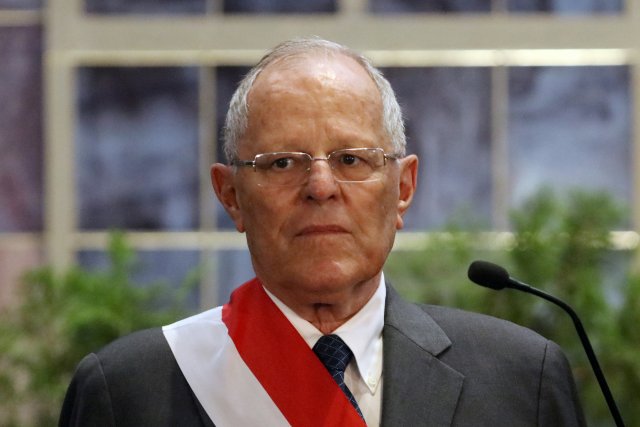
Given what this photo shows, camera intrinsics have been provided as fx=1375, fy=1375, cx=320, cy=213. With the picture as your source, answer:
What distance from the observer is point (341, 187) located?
2328mm

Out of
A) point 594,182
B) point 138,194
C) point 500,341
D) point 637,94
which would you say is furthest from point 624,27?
point 500,341

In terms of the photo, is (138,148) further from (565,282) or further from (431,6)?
(565,282)

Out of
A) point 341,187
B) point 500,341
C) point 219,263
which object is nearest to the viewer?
point 341,187

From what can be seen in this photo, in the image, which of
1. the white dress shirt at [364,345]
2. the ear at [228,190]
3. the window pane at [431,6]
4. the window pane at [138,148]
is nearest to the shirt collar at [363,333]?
the white dress shirt at [364,345]

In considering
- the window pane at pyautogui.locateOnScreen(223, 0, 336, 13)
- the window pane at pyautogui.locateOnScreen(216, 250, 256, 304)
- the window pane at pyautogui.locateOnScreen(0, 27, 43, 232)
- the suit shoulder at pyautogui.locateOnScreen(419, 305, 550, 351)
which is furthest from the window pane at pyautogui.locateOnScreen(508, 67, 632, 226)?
the suit shoulder at pyautogui.locateOnScreen(419, 305, 550, 351)

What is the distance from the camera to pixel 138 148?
5.95m

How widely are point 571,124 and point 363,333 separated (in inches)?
147

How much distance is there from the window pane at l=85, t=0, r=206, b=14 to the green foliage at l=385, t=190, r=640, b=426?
1702mm

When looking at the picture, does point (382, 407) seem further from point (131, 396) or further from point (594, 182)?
point (594, 182)

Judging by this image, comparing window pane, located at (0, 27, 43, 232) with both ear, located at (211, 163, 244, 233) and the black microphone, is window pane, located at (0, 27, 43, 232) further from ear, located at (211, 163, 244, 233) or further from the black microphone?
the black microphone

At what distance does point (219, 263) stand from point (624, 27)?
2027 millimetres

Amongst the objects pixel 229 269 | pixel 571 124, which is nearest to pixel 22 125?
pixel 229 269

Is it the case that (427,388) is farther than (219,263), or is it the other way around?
(219,263)

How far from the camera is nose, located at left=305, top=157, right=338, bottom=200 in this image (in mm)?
2295
